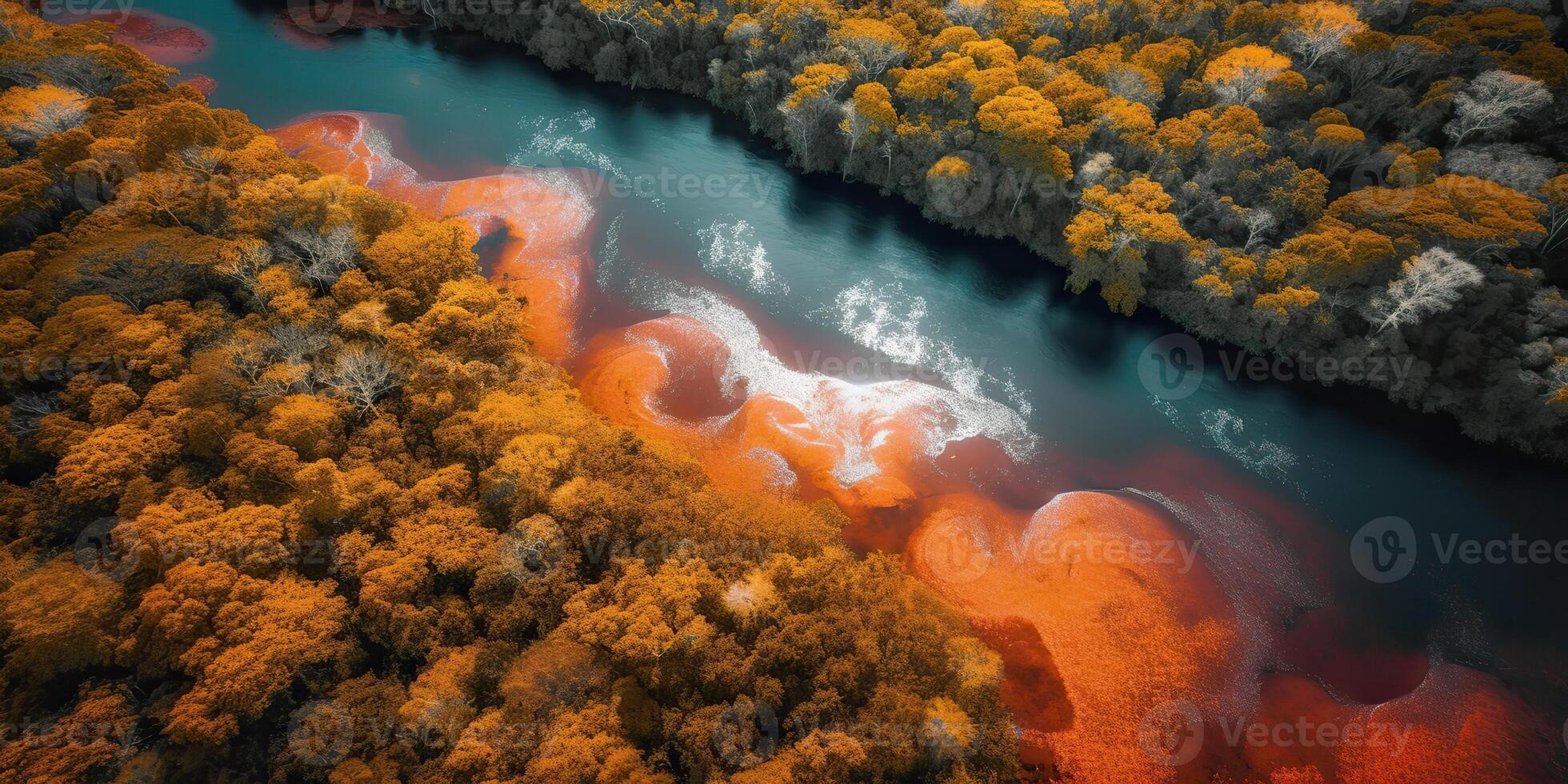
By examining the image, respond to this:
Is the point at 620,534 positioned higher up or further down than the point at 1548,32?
further down

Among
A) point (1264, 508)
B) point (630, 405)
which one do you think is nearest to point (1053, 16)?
point (1264, 508)

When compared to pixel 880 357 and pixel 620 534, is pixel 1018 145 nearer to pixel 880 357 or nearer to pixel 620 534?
pixel 880 357

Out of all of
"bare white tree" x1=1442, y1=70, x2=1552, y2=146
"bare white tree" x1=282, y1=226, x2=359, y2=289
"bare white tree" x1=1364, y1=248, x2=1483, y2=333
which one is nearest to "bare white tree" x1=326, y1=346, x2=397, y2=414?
"bare white tree" x1=282, y1=226, x2=359, y2=289

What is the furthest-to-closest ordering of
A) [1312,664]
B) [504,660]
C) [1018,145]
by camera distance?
[1018,145]
[1312,664]
[504,660]

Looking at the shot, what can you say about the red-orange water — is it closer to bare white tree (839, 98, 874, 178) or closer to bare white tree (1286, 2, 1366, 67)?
bare white tree (839, 98, 874, 178)

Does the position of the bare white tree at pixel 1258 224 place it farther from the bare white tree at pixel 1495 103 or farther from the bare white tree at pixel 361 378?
the bare white tree at pixel 361 378

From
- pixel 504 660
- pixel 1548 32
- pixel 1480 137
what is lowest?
pixel 504 660
